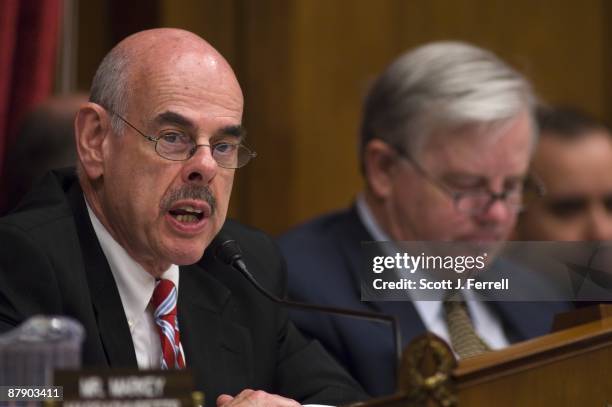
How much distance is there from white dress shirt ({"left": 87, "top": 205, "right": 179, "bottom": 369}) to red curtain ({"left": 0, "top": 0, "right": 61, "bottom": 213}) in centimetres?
115

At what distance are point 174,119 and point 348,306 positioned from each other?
868 millimetres

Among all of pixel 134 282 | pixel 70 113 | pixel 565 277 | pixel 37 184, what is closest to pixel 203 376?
pixel 134 282

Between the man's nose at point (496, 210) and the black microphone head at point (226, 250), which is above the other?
the black microphone head at point (226, 250)

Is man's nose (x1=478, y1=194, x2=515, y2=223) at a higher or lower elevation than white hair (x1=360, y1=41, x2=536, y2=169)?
lower

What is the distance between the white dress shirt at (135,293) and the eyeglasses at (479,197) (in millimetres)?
1233

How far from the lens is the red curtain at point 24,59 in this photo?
3.02 meters

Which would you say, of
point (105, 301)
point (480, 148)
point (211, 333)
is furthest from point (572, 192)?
point (105, 301)

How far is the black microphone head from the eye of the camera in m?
1.99

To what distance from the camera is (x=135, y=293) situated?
195 cm

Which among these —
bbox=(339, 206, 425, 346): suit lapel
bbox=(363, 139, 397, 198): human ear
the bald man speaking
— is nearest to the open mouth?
the bald man speaking

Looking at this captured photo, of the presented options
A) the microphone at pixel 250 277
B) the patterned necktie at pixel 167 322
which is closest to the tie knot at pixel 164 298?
the patterned necktie at pixel 167 322

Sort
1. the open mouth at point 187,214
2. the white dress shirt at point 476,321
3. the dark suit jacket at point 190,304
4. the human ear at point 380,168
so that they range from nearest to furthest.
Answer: the dark suit jacket at point 190,304 → the open mouth at point 187,214 → the white dress shirt at point 476,321 → the human ear at point 380,168

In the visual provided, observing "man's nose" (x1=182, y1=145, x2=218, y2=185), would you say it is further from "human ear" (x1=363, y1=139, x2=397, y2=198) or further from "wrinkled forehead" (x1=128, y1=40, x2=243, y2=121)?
"human ear" (x1=363, y1=139, x2=397, y2=198)

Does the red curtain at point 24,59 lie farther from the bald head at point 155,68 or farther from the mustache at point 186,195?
the mustache at point 186,195
